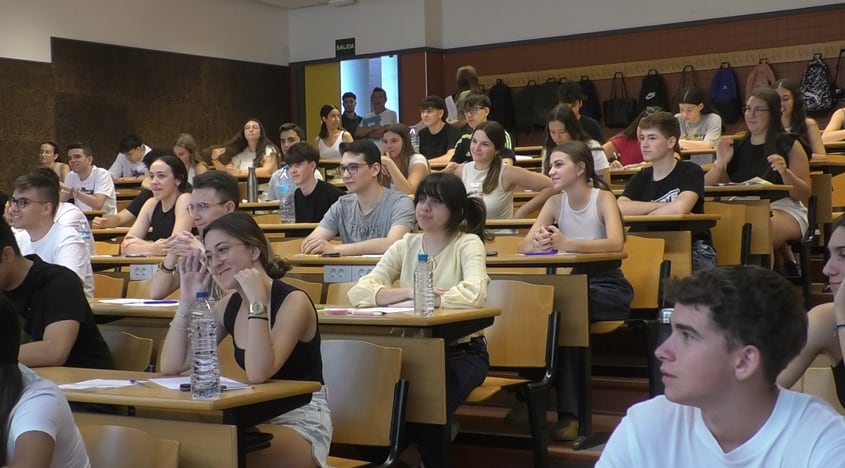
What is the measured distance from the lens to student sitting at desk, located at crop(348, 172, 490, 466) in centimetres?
387

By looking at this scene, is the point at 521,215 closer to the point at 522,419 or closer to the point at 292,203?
the point at 292,203

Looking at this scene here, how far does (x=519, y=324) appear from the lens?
4.14 metres

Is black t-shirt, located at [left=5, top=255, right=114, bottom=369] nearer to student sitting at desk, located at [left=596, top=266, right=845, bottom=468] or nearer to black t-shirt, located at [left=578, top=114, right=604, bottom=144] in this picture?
student sitting at desk, located at [left=596, top=266, right=845, bottom=468]

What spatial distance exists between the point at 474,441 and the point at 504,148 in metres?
3.14

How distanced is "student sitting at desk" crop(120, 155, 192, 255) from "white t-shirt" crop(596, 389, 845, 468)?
14.4ft

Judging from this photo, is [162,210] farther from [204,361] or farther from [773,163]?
[204,361]

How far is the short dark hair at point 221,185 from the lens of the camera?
4.81 m

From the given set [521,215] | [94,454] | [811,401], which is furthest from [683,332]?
[521,215]

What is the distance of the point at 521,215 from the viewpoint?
6355 millimetres

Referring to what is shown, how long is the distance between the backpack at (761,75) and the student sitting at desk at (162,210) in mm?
6844

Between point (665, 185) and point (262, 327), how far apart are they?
3130 millimetres

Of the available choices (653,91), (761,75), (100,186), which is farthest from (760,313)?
(653,91)

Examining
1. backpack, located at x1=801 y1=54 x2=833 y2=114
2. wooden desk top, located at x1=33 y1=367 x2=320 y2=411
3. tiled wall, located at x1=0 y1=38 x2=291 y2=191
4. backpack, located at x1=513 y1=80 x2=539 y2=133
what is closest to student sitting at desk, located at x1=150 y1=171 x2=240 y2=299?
wooden desk top, located at x1=33 y1=367 x2=320 y2=411

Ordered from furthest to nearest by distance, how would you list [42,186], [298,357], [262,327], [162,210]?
[162,210] → [42,186] → [298,357] → [262,327]
